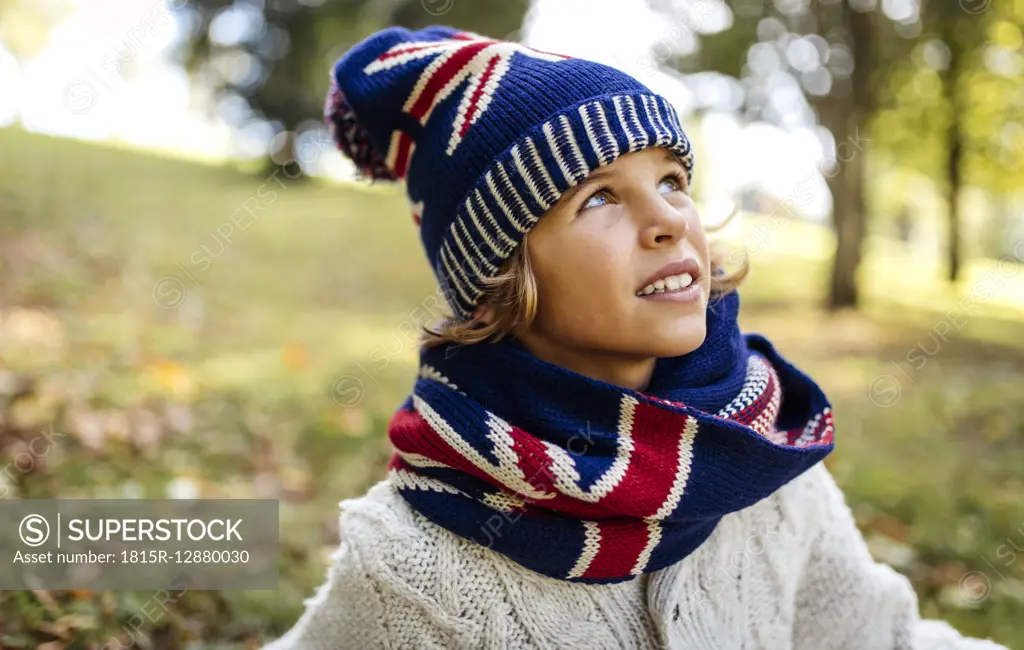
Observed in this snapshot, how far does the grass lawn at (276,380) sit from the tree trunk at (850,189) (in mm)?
488

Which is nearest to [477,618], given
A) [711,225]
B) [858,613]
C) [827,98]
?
[858,613]

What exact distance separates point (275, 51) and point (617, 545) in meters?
11.6

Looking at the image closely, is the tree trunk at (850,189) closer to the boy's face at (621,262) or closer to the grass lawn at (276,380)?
the grass lawn at (276,380)

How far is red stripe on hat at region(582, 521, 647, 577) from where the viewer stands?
1544mm

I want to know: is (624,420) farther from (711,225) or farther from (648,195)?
(711,225)

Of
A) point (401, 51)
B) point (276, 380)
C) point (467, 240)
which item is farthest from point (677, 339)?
point (276, 380)

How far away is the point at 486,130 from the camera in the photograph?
164 centimetres

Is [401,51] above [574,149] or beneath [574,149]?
above

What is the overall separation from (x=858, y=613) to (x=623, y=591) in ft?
1.82

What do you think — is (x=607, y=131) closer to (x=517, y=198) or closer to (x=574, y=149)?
(x=574, y=149)

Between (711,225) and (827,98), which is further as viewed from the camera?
(827,98)

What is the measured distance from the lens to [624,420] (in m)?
1.58

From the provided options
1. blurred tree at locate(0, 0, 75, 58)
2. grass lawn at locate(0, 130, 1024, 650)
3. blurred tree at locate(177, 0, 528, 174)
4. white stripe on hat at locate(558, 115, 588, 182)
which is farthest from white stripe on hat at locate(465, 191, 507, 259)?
blurred tree at locate(0, 0, 75, 58)

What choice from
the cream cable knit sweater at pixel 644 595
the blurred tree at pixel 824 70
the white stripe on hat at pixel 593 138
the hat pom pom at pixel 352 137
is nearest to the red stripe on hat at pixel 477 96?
the white stripe on hat at pixel 593 138
